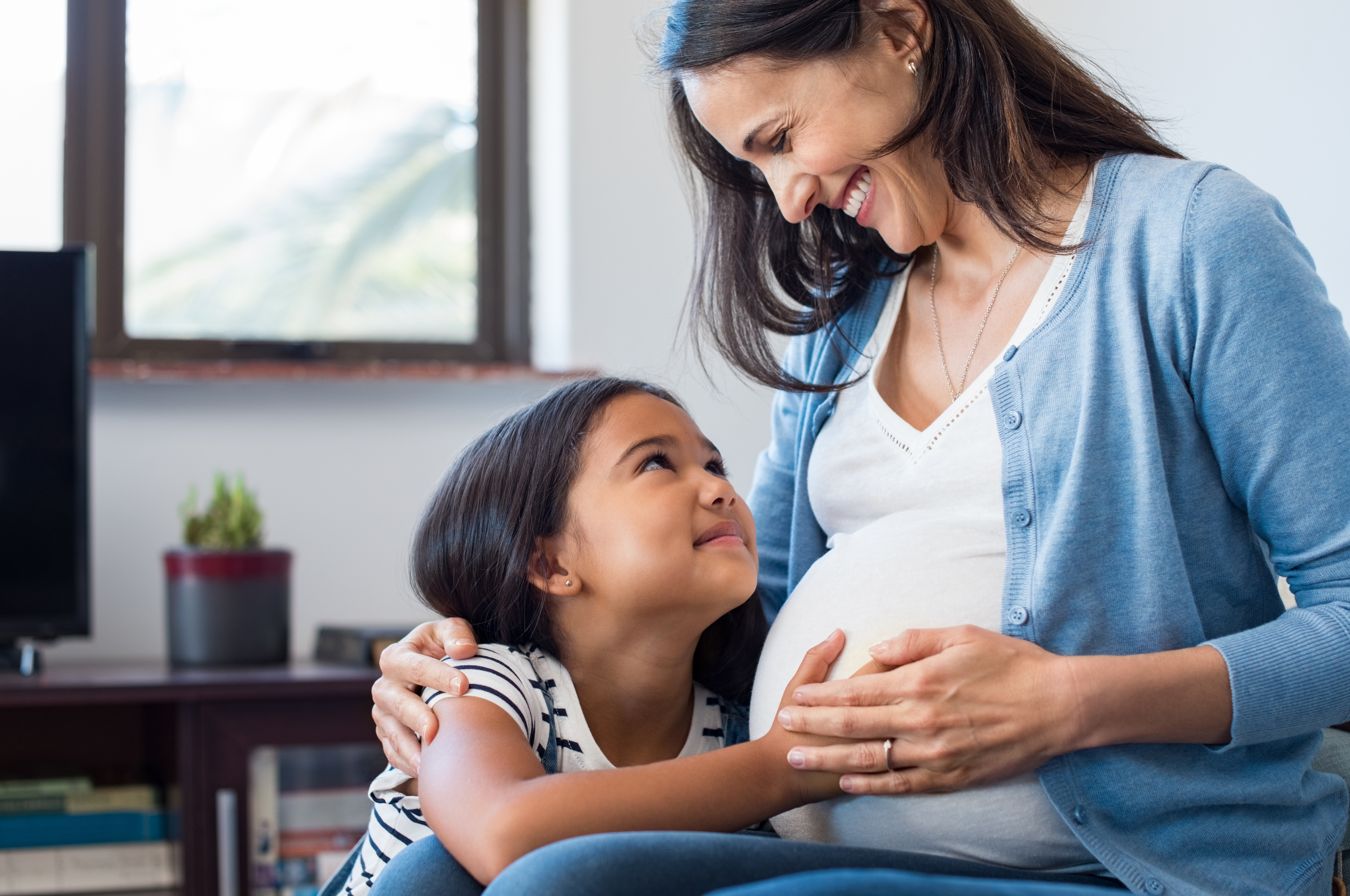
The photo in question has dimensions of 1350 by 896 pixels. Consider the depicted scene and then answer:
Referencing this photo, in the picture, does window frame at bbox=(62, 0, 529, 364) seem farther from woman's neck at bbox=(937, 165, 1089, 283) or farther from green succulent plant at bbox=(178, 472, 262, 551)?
woman's neck at bbox=(937, 165, 1089, 283)

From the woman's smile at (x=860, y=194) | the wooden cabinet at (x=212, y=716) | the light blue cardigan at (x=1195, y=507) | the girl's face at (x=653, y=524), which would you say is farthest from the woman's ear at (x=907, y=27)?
the wooden cabinet at (x=212, y=716)

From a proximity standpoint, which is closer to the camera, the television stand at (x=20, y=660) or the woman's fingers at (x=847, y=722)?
the woman's fingers at (x=847, y=722)

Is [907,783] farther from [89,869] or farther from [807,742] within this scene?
[89,869]

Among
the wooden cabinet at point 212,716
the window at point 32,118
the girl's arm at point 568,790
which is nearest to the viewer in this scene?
the girl's arm at point 568,790

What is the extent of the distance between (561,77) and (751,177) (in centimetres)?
122

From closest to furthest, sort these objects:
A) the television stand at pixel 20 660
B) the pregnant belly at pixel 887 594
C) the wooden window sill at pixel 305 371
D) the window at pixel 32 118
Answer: the pregnant belly at pixel 887 594 → the television stand at pixel 20 660 → the wooden window sill at pixel 305 371 → the window at pixel 32 118

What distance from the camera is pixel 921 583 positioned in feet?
3.15

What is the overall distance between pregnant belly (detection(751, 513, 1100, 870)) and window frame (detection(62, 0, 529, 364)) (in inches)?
63.4

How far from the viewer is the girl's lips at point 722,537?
3.55 ft

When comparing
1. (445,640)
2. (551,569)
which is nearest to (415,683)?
(445,640)

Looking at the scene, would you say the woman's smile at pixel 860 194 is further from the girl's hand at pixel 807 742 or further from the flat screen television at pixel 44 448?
the flat screen television at pixel 44 448

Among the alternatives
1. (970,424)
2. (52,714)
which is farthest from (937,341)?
(52,714)

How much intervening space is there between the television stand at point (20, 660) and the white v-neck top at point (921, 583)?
56.4 inches

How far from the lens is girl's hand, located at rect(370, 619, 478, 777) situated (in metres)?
0.95
